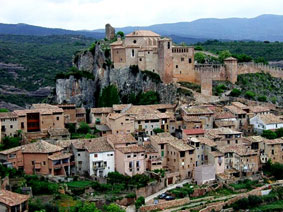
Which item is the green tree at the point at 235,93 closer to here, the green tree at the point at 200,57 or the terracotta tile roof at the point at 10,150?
the green tree at the point at 200,57

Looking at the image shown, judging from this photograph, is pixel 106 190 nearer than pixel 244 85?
Yes

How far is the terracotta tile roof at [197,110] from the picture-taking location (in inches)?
2193

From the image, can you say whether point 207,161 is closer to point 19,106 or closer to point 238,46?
point 19,106

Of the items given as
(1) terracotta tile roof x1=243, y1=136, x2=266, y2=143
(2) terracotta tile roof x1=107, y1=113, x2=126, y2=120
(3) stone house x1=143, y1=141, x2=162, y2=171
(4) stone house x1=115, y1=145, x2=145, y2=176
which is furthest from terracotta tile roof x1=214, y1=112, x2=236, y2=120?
(4) stone house x1=115, y1=145, x2=145, y2=176

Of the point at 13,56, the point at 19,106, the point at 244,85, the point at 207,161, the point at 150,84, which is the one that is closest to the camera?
the point at 207,161

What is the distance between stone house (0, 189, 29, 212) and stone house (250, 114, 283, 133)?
27535mm

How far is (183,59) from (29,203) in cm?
3234

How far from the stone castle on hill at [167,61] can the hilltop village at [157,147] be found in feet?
0.95

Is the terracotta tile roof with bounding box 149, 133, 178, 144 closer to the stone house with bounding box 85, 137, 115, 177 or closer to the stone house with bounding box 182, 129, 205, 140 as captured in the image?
the stone house with bounding box 182, 129, 205, 140

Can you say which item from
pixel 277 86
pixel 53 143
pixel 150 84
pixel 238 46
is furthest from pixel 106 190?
pixel 238 46

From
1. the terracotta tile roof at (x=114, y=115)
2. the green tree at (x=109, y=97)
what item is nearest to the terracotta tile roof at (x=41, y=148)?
the terracotta tile roof at (x=114, y=115)

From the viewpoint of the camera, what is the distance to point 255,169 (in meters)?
50.0

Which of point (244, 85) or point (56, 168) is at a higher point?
point (244, 85)

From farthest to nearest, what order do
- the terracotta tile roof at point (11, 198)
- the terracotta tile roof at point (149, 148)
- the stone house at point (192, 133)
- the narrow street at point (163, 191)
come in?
the stone house at point (192, 133), the terracotta tile roof at point (149, 148), the narrow street at point (163, 191), the terracotta tile roof at point (11, 198)
